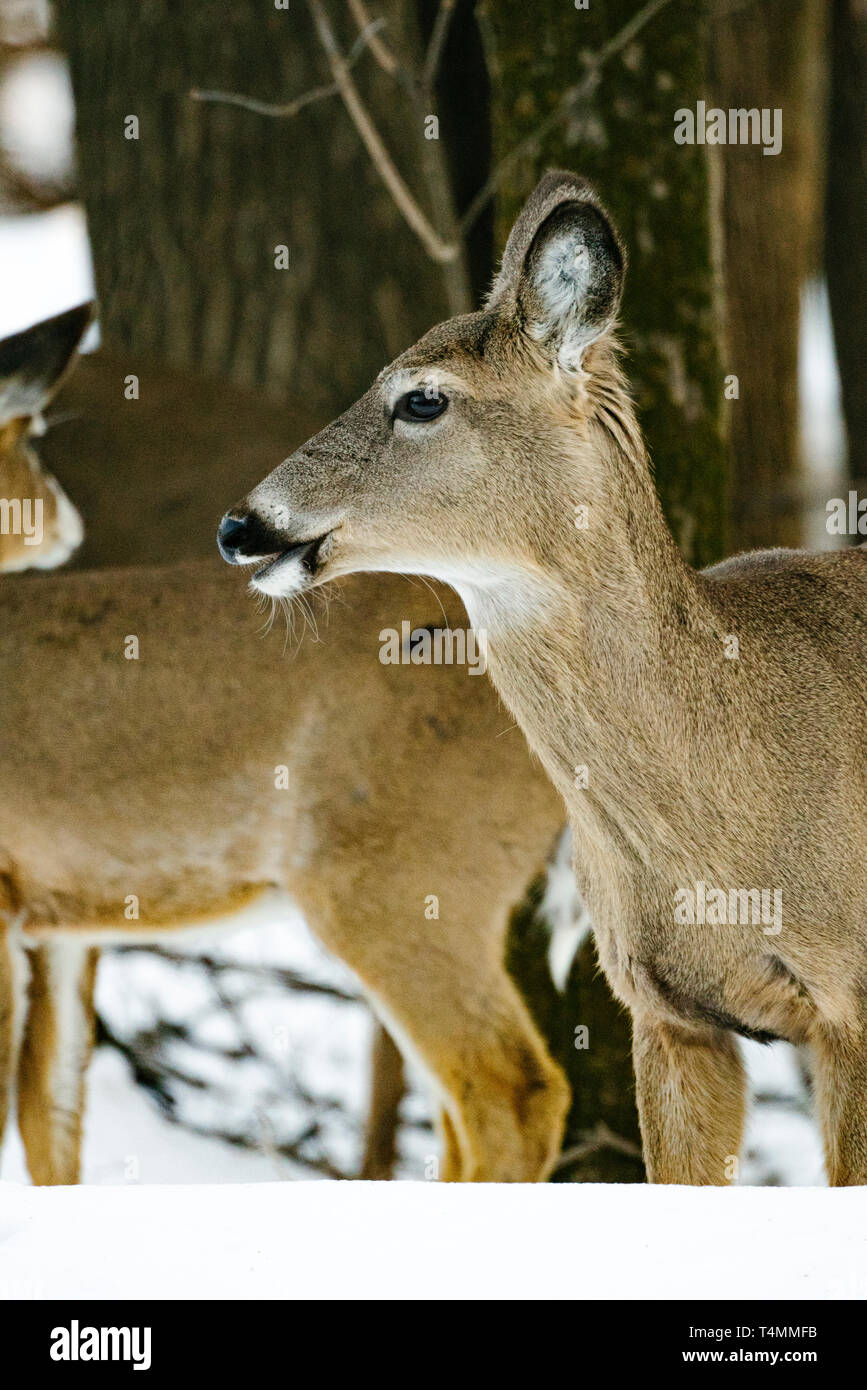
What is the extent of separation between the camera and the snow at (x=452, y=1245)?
3758 mm

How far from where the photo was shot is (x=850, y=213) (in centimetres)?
969

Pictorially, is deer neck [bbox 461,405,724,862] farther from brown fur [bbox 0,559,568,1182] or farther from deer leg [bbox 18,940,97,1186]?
deer leg [bbox 18,940,97,1186]

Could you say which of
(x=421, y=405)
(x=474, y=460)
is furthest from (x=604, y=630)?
(x=421, y=405)

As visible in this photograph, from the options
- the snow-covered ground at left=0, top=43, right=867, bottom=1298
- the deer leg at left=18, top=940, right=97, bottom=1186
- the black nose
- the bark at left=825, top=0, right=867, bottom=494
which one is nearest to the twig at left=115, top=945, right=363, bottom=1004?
the deer leg at left=18, top=940, right=97, bottom=1186

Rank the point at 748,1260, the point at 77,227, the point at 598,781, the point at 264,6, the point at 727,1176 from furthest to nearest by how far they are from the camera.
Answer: the point at 77,227, the point at 264,6, the point at 727,1176, the point at 598,781, the point at 748,1260

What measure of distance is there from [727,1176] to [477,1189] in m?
0.60

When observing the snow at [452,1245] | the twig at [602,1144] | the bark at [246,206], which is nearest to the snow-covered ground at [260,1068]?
the twig at [602,1144]

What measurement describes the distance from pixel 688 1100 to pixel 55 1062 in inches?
105

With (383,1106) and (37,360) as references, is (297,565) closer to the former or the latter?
(37,360)

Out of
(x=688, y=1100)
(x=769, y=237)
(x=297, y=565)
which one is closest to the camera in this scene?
(x=297, y=565)

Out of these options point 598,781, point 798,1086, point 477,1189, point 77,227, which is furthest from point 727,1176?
point 77,227

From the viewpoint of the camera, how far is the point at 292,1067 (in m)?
8.17

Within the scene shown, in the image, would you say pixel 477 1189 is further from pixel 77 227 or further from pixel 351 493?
pixel 77 227

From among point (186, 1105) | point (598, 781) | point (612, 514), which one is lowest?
point (186, 1105)
